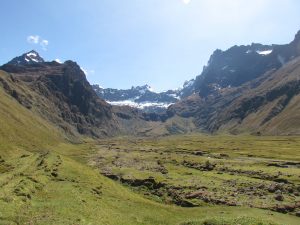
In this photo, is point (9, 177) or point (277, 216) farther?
point (9, 177)

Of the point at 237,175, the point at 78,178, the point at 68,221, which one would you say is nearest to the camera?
the point at 68,221

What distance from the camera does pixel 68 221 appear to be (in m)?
42.8

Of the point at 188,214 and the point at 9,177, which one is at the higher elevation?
the point at 9,177

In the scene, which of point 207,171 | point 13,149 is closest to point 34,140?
point 13,149

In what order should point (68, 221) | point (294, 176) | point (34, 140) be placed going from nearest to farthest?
1. point (68, 221)
2. point (294, 176)
3. point (34, 140)

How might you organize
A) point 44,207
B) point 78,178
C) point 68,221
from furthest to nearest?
1. point 78,178
2. point 44,207
3. point 68,221

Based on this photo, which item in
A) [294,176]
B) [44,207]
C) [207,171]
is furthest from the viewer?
[207,171]

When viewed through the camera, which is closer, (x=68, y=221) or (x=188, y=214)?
(x=68, y=221)

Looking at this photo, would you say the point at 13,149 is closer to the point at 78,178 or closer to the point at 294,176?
the point at 78,178

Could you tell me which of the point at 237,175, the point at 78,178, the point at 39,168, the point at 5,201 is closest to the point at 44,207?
the point at 5,201

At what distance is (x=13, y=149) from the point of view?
137 metres

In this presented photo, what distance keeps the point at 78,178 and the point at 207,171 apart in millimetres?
41146

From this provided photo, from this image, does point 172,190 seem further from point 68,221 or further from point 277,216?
point 68,221

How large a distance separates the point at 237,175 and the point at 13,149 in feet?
258
